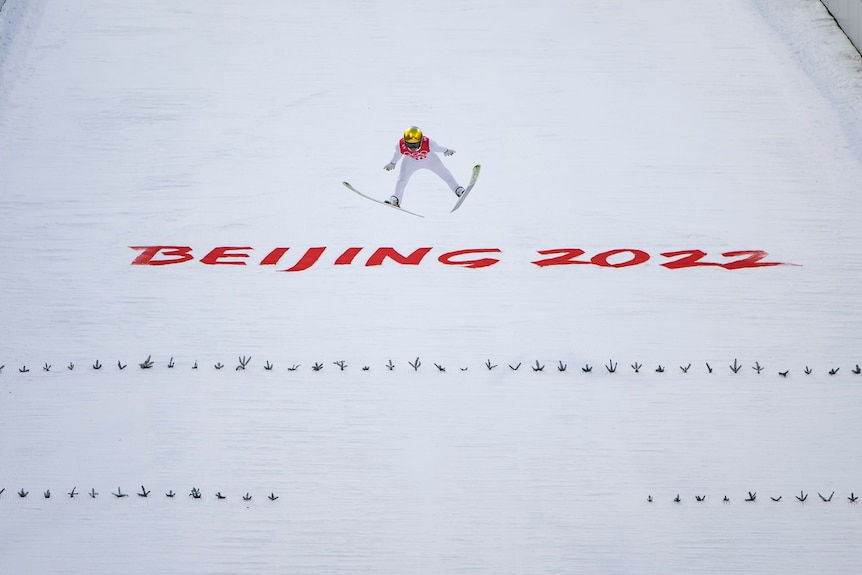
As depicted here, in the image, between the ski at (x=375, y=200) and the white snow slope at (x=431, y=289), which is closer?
the white snow slope at (x=431, y=289)

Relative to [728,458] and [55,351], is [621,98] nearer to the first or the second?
[728,458]

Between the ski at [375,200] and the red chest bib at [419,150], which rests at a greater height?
the red chest bib at [419,150]

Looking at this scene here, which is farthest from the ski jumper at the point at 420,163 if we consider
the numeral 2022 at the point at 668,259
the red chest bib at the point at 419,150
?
the numeral 2022 at the point at 668,259

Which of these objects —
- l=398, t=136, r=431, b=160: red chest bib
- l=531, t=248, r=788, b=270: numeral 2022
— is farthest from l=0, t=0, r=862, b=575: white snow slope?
l=398, t=136, r=431, b=160: red chest bib

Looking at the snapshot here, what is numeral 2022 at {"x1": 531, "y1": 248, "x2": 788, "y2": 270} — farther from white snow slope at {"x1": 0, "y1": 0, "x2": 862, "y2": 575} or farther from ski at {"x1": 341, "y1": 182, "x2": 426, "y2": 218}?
ski at {"x1": 341, "y1": 182, "x2": 426, "y2": 218}

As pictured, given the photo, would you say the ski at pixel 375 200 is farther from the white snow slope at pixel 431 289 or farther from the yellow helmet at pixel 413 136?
the yellow helmet at pixel 413 136

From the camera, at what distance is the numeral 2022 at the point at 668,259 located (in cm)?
471

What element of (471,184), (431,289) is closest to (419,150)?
(471,184)

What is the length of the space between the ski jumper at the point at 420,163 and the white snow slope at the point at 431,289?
0.29 feet

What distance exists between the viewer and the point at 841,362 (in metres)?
4.23

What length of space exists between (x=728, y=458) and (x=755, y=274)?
3.95ft

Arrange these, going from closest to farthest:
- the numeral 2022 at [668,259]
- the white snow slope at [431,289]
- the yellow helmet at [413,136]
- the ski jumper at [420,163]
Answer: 1. the white snow slope at [431,289]
2. the numeral 2022 at [668,259]
3. the yellow helmet at [413,136]
4. the ski jumper at [420,163]

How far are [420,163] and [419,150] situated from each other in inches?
4.2

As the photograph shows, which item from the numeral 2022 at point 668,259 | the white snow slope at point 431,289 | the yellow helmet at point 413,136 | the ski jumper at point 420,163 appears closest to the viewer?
the white snow slope at point 431,289
